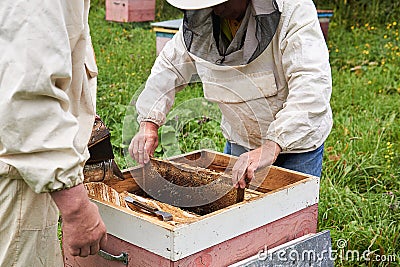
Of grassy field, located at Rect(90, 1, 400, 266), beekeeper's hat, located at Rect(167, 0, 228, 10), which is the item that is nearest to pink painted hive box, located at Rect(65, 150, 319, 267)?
grassy field, located at Rect(90, 1, 400, 266)

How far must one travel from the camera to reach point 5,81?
1.23 metres

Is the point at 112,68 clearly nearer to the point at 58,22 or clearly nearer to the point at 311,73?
the point at 311,73

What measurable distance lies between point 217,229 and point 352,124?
9.31ft

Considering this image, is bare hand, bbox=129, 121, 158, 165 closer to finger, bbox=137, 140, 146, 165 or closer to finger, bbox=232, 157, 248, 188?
finger, bbox=137, 140, 146, 165

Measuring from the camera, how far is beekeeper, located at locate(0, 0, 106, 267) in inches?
48.1

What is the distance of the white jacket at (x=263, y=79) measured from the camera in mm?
1968

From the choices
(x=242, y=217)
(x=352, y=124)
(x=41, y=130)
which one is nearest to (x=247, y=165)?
(x=242, y=217)

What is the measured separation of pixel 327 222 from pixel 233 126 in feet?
3.01

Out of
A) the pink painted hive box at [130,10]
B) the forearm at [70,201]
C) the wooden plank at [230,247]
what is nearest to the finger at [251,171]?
the wooden plank at [230,247]

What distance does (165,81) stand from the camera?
2.25m

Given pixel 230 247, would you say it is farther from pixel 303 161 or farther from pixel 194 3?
pixel 194 3

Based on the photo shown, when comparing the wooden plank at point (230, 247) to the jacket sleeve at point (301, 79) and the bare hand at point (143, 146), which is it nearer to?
the jacket sleeve at point (301, 79)

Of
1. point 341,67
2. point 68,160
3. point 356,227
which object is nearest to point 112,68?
point 341,67

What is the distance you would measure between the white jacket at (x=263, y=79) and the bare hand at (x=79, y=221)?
76 centimetres
